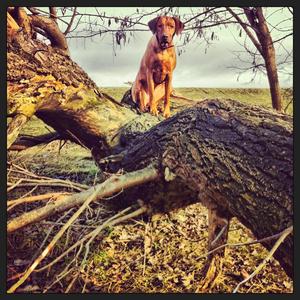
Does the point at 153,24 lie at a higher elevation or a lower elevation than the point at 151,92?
higher

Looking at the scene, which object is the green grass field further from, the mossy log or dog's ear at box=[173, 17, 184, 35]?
the mossy log

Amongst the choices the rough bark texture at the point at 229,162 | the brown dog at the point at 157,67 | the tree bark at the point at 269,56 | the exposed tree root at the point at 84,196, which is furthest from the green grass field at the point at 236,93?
the exposed tree root at the point at 84,196

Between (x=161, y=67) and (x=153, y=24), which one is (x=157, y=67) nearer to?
(x=161, y=67)

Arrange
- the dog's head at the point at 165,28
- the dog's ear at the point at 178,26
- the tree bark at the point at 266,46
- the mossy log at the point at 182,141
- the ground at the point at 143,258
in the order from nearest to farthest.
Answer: the mossy log at the point at 182,141 → the ground at the point at 143,258 → the dog's head at the point at 165,28 → the dog's ear at the point at 178,26 → the tree bark at the point at 266,46

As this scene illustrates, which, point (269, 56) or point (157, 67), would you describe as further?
point (269, 56)

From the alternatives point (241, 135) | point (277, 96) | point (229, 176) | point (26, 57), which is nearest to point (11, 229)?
point (229, 176)

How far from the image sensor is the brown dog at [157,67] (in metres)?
5.07

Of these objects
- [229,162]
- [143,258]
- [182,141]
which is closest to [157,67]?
[182,141]

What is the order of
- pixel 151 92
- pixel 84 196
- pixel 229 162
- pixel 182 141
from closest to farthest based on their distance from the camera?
pixel 84 196, pixel 229 162, pixel 182 141, pixel 151 92

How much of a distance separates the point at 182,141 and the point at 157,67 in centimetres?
224

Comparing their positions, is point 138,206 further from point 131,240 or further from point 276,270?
point 276,270

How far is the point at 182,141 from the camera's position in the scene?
10.9ft

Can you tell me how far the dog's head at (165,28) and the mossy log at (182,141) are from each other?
3.58 ft

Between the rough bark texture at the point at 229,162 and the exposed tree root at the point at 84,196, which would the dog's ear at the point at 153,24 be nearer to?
the rough bark texture at the point at 229,162
